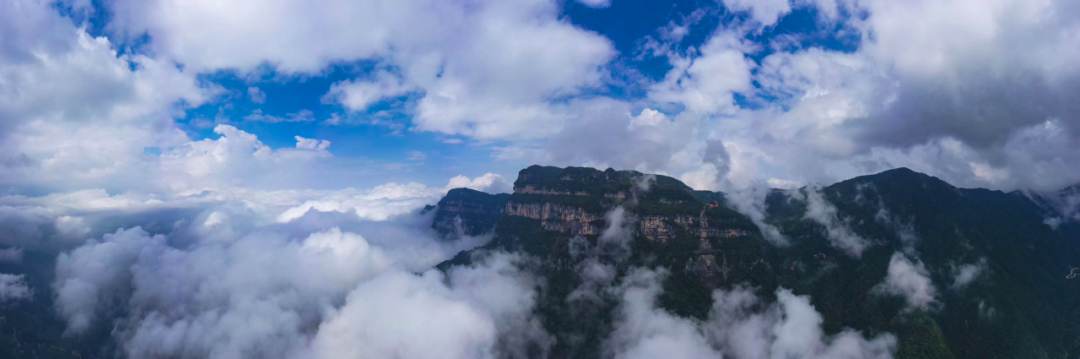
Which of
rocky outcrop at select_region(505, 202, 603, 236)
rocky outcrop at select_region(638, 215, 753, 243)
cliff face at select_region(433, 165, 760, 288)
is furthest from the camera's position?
rocky outcrop at select_region(505, 202, 603, 236)

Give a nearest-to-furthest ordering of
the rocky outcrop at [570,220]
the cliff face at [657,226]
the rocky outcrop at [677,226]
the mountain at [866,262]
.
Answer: the mountain at [866,262] → the cliff face at [657,226] → the rocky outcrop at [677,226] → the rocky outcrop at [570,220]

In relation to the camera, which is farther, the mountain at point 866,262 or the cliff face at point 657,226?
the cliff face at point 657,226

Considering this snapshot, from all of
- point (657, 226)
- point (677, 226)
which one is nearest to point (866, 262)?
point (677, 226)

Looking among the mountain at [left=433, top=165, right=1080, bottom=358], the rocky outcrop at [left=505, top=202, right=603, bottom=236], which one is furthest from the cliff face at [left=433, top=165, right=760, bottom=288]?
the mountain at [left=433, top=165, right=1080, bottom=358]

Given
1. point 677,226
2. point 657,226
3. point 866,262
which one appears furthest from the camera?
point 866,262

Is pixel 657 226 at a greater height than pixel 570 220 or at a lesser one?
lesser

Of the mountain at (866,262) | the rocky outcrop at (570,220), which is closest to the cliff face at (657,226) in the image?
the rocky outcrop at (570,220)

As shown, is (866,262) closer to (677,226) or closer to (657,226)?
(677,226)

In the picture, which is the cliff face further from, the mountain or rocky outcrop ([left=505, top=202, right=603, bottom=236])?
the mountain

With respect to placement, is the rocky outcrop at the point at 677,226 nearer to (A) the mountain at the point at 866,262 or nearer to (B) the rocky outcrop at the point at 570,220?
(A) the mountain at the point at 866,262
